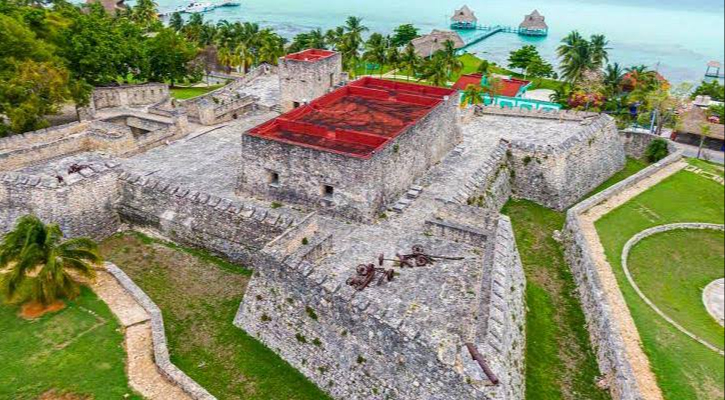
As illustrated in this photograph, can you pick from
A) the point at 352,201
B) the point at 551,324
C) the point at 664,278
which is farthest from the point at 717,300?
the point at 352,201

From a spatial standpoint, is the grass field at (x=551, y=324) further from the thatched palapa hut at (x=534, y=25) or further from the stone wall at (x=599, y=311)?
the thatched palapa hut at (x=534, y=25)

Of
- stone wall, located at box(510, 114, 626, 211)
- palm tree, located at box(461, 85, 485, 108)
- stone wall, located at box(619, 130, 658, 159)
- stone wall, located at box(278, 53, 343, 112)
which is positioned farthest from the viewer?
palm tree, located at box(461, 85, 485, 108)

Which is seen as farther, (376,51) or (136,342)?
(376,51)

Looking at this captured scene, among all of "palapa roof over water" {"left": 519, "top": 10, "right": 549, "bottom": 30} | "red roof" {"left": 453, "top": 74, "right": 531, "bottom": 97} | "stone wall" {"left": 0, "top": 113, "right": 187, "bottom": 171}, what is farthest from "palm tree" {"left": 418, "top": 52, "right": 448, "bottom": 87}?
"palapa roof over water" {"left": 519, "top": 10, "right": 549, "bottom": 30}

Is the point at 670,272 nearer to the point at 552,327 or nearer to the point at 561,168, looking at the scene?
the point at 552,327

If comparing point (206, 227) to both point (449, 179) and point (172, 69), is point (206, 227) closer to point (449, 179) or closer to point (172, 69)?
point (449, 179)

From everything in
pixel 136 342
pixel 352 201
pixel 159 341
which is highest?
pixel 352 201

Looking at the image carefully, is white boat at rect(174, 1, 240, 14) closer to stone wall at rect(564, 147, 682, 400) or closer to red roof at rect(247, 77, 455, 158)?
red roof at rect(247, 77, 455, 158)
